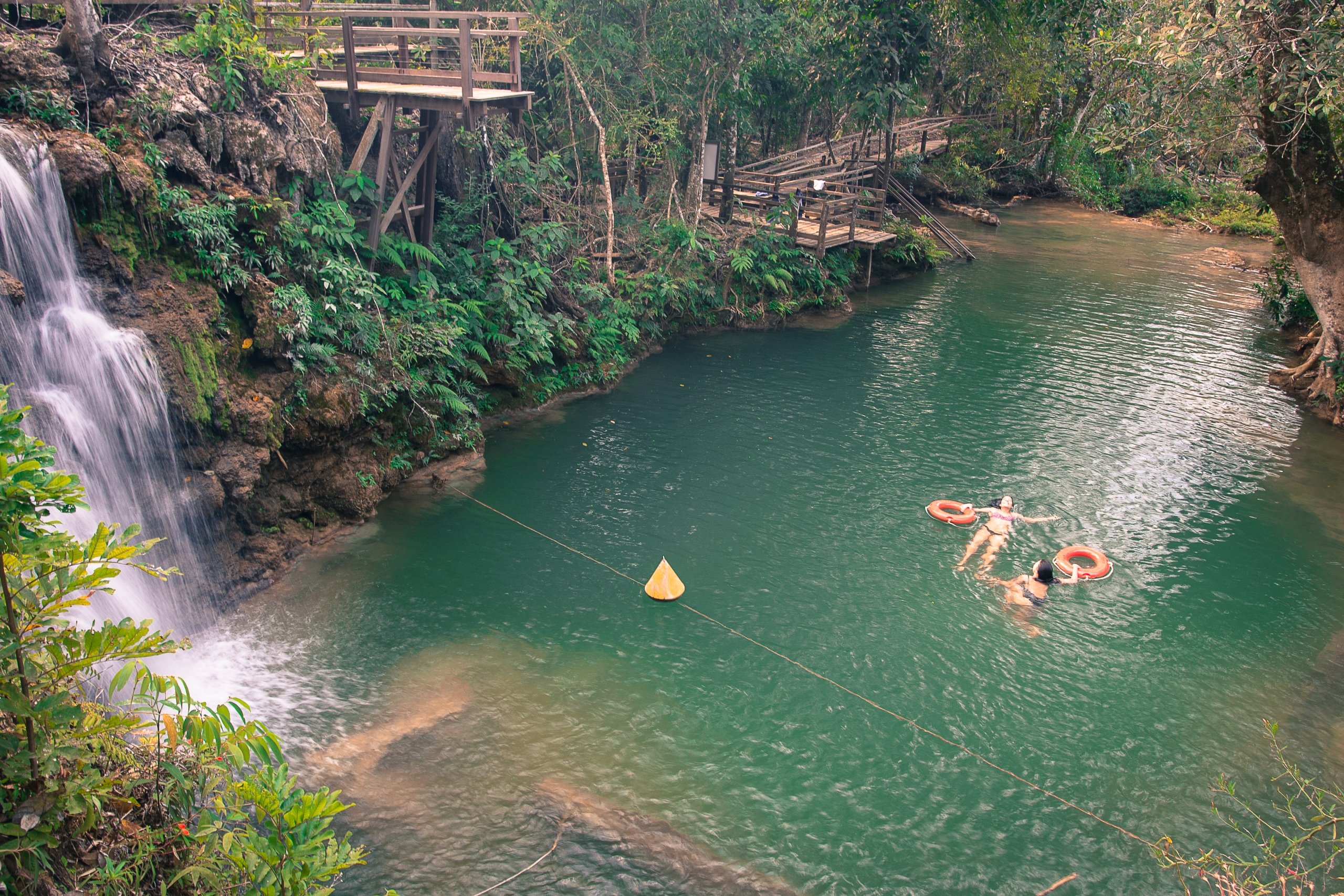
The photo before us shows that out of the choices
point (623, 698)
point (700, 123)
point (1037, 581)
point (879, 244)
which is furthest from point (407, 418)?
point (879, 244)

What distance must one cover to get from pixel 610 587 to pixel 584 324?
26.6ft

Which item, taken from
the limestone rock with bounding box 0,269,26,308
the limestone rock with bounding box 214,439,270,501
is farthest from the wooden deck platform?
the limestone rock with bounding box 0,269,26,308

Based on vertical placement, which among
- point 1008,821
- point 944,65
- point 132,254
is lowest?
point 1008,821

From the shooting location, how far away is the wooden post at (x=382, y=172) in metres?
14.1

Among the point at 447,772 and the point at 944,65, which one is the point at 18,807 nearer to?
the point at 447,772

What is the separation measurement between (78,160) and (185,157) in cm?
171

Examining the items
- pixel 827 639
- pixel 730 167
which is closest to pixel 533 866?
pixel 827 639

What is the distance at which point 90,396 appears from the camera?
31.0 feet

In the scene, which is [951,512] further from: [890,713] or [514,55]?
[514,55]

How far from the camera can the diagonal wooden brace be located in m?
14.4

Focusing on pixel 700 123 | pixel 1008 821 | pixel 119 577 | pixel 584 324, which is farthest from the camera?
pixel 700 123

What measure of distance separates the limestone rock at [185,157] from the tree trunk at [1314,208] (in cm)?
1805

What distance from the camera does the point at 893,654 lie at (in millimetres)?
10203

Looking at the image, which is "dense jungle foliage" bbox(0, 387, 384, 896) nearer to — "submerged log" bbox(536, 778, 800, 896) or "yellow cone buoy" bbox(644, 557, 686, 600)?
"submerged log" bbox(536, 778, 800, 896)
